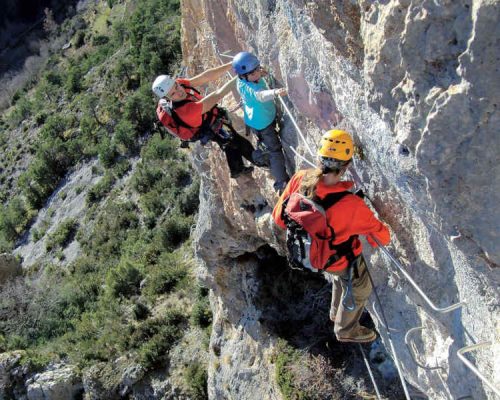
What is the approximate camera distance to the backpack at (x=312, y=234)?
13.5ft

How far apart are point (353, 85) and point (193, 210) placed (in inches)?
693

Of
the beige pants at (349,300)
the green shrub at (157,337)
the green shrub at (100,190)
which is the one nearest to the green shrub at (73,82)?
the green shrub at (100,190)

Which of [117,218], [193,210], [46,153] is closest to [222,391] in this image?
[193,210]

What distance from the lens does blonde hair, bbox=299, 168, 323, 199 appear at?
4.16 meters

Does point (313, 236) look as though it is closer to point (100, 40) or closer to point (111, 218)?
point (111, 218)

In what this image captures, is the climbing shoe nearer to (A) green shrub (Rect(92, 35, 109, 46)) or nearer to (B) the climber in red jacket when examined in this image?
(B) the climber in red jacket

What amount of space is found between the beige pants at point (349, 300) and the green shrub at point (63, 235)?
22.7m

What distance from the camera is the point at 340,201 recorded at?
412 centimetres

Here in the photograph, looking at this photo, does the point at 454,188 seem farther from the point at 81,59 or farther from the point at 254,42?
the point at 81,59

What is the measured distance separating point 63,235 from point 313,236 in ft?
79.0

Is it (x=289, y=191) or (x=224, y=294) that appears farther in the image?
(x=224, y=294)

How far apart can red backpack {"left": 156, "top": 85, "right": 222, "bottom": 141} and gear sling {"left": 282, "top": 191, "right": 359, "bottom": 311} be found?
2032 mm

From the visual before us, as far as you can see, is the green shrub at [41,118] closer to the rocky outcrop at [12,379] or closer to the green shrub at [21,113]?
the green shrub at [21,113]

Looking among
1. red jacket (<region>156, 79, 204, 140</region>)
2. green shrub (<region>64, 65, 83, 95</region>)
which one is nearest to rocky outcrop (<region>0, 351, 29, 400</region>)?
red jacket (<region>156, 79, 204, 140</region>)
